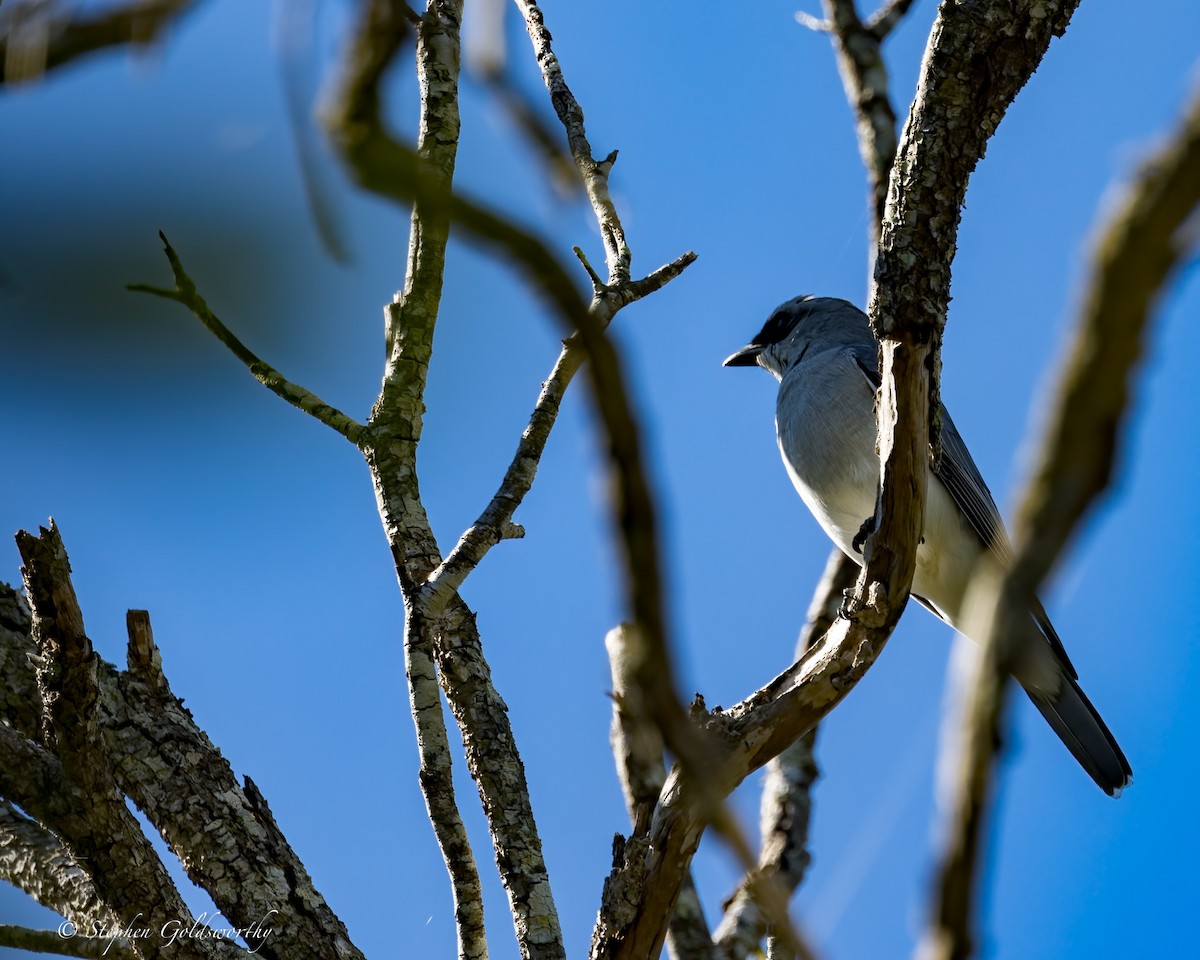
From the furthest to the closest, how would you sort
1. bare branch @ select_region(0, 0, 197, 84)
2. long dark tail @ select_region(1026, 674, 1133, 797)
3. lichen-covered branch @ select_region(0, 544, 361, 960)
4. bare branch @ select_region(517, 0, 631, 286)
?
long dark tail @ select_region(1026, 674, 1133, 797)
bare branch @ select_region(517, 0, 631, 286)
lichen-covered branch @ select_region(0, 544, 361, 960)
bare branch @ select_region(0, 0, 197, 84)

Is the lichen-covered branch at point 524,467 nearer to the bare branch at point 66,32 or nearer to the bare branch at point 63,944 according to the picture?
the bare branch at point 63,944

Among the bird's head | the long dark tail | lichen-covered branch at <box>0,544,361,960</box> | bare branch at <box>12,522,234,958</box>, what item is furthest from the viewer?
the bird's head

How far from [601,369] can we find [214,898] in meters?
3.21

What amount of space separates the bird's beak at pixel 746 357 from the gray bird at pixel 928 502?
1.23m

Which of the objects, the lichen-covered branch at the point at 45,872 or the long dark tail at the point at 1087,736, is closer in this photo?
the lichen-covered branch at the point at 45,872

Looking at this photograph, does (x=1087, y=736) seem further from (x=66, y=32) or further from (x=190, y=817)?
(x=66, y=32)

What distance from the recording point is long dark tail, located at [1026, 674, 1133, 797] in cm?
534

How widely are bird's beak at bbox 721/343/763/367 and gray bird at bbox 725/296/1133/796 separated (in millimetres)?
1225

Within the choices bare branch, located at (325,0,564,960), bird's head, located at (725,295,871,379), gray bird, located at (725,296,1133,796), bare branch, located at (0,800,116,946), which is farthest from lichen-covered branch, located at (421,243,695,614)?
bird's head, located at (725,295,871,379)

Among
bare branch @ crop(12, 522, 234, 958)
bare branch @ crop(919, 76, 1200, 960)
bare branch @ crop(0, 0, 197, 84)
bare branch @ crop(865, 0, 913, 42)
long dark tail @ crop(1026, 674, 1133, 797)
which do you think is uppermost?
bare branch @ crop(865, 0, 913, 42)

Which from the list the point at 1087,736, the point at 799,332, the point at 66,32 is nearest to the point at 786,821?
the point at 1087,736

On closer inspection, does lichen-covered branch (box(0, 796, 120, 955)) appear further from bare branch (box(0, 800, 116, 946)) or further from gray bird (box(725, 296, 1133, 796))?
gray bird (box(725, 296, 1133, 796))

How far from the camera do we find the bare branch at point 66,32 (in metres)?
0.95

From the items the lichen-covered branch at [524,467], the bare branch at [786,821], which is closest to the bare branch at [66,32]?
the lichen-covered branch at [524,467]
